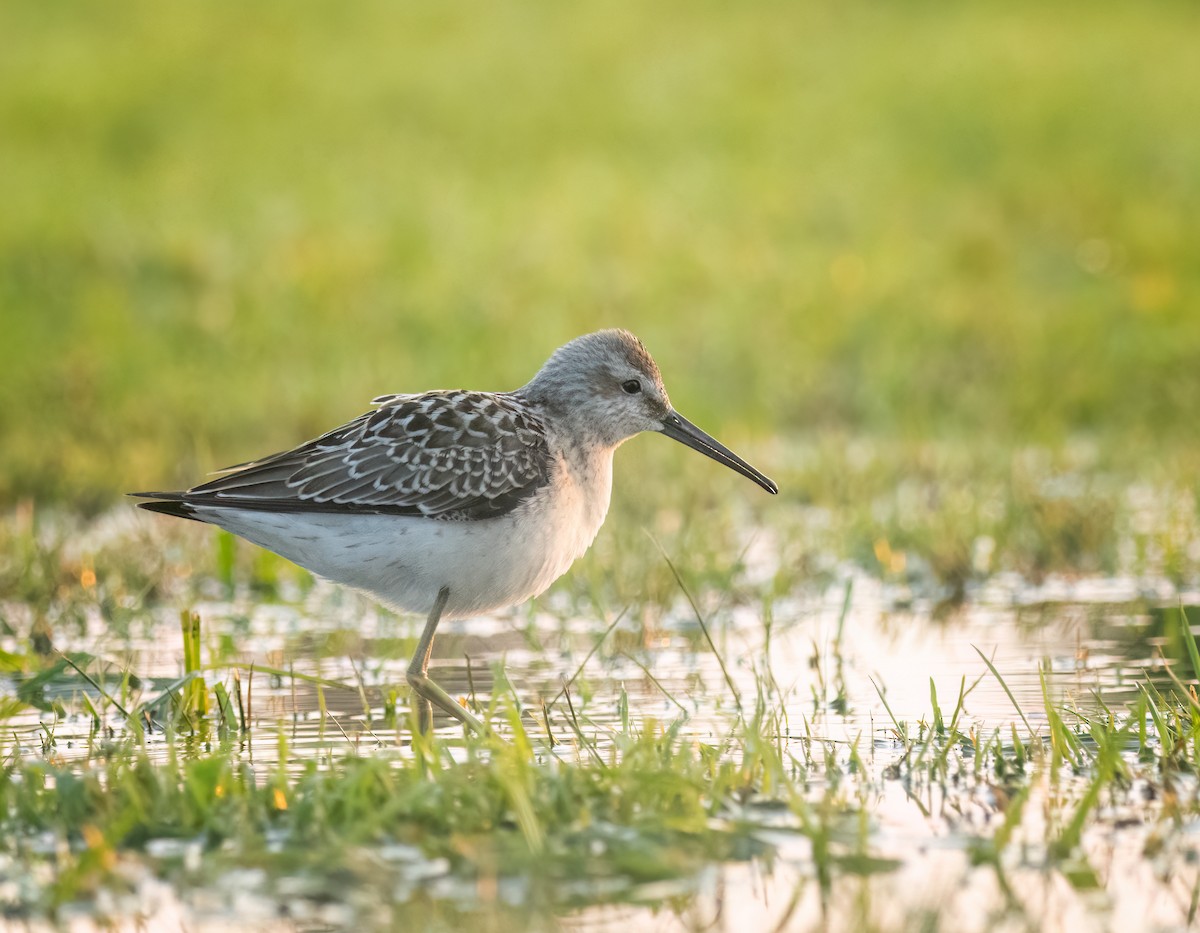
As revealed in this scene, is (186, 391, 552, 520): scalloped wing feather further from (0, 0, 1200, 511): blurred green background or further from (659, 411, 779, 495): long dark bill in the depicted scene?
(0, 0, 1200, 511): blurred green background

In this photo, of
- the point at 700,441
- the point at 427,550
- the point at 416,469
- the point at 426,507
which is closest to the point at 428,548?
the point at 427,550

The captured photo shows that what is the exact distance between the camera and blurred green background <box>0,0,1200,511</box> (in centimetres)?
1304

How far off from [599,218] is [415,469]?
9.92 meters

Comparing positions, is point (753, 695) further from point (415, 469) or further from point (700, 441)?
point (415, 469)

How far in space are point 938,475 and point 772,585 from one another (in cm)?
285

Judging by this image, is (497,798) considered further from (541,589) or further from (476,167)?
(476,167)

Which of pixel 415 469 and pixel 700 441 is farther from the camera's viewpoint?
pixel 700 441

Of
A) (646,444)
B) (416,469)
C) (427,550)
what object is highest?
(646,444)

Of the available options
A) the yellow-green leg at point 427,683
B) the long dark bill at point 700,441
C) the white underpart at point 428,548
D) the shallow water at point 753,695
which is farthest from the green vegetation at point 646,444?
the long dark bill at point 700,441

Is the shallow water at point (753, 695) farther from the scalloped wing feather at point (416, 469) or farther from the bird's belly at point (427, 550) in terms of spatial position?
the scalloped wing feather at point (416, 469)

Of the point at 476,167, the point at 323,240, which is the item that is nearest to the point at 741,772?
the point at 323,240

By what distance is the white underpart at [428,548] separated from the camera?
677 cm

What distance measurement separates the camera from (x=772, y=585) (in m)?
8.58

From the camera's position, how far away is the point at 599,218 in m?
16.6
